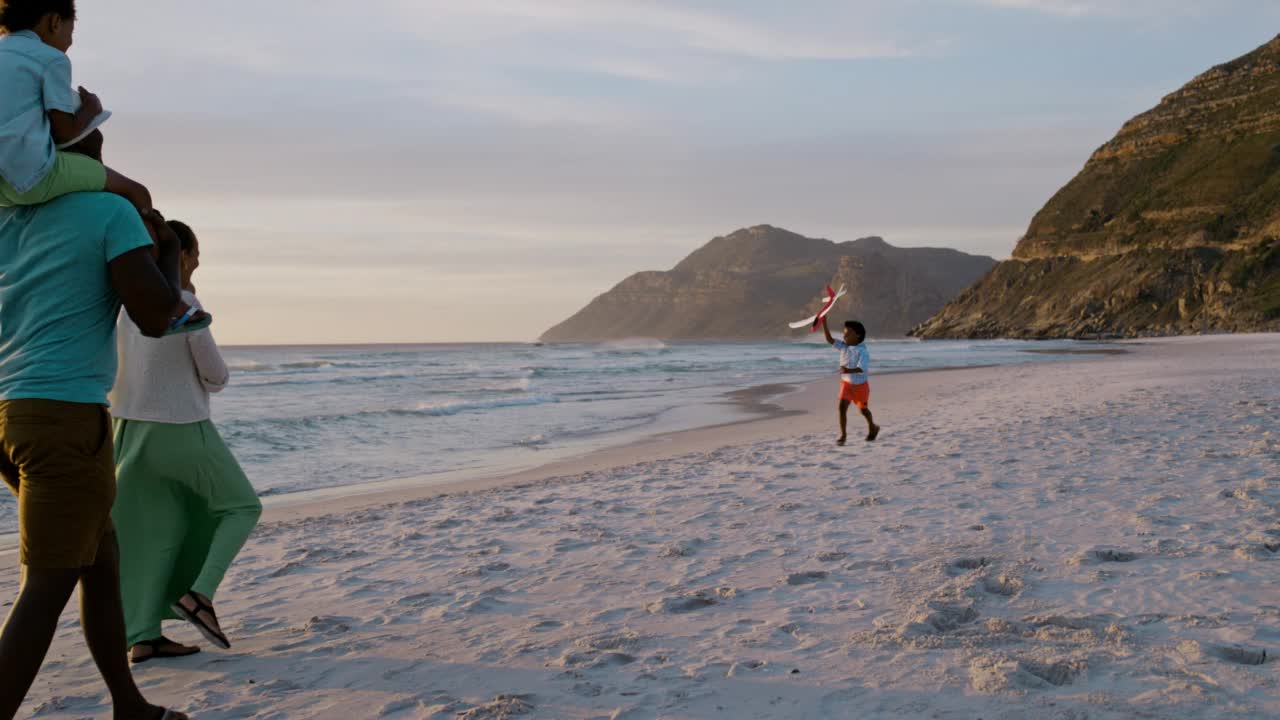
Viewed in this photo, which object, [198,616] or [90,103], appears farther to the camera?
[198,616]

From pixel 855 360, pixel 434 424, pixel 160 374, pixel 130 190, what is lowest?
pixel 434 424

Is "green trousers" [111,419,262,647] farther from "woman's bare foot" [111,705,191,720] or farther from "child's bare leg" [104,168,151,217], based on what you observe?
"child's bare leg" [104,168,151,217]

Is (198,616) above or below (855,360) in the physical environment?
below

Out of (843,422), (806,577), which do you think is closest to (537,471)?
(843,422)

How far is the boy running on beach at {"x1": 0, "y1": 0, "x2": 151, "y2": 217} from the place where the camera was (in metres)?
1.99

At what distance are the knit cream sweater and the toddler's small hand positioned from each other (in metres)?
1.19

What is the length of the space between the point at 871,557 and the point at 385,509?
13.9 feet

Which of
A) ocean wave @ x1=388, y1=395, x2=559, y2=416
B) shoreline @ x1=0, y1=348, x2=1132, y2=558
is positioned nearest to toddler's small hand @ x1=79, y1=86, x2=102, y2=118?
shoreline @ x1=0, y1=348, x2=1132, y2=558

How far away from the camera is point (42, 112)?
2.03 meters

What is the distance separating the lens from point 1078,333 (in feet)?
266

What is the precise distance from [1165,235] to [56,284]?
100 m

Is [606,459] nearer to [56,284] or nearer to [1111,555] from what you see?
[1111,555]

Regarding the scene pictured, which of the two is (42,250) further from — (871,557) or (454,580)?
(871,557)

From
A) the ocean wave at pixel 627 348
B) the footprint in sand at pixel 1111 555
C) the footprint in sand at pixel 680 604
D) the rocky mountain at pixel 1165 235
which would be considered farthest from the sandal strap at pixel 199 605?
the rocky mountain at pixel 1165 235
